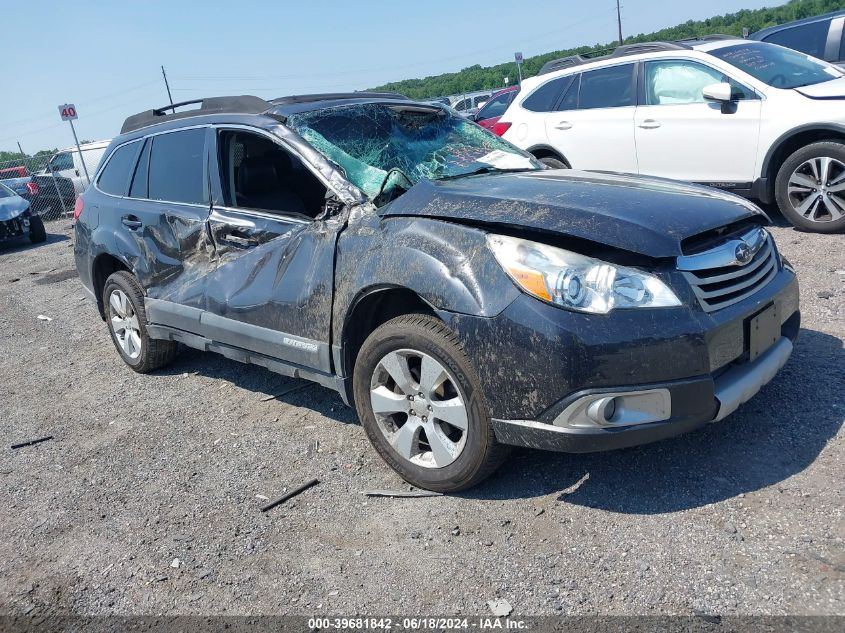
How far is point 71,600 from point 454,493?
168 cm

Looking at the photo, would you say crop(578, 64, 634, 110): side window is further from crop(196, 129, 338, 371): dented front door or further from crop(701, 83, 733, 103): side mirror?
crop(196, 129, 338, 371): dented front door

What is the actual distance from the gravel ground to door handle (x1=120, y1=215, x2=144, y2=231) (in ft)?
4.40

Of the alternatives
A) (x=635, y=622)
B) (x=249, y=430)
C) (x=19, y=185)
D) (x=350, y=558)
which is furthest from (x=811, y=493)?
(x=19, y=185)

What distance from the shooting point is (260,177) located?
434 cm

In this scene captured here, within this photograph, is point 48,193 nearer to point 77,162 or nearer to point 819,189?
point 77,162

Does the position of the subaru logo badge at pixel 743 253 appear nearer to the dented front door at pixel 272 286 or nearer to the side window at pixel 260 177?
the dented front door at pixel 272 286

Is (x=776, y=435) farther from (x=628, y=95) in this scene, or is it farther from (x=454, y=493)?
(x=628, y=95)

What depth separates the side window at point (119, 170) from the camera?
5238 mm

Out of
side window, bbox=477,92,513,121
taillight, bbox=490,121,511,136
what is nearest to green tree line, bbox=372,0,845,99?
side window, bbox=477,92,513,121

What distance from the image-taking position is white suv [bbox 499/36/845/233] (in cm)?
634

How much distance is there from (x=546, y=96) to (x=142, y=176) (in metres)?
5.04

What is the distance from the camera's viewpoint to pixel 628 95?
7508 mm

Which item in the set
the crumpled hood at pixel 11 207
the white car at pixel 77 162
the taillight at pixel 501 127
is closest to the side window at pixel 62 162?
the white car at pixel 77 162

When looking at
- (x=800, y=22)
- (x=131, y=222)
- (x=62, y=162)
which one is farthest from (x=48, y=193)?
(x=800, y=22)
